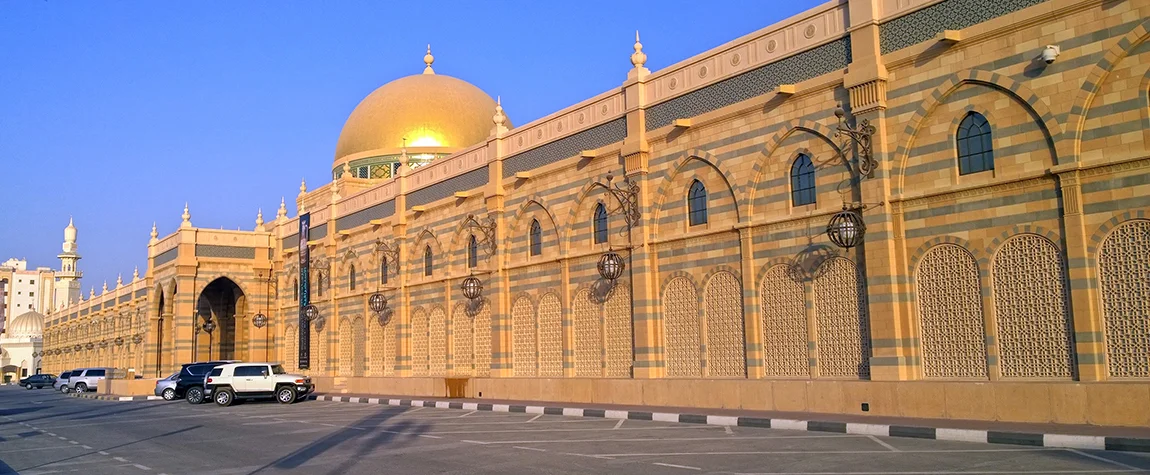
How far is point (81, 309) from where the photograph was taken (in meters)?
78.8

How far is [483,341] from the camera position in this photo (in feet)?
95.6

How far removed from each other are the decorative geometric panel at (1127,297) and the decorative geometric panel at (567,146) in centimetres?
1179

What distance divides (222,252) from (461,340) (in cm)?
2154

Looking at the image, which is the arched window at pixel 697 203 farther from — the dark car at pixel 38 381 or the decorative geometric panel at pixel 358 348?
the dark car at pixel 38 381

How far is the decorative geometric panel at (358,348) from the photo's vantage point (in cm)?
→ 3578

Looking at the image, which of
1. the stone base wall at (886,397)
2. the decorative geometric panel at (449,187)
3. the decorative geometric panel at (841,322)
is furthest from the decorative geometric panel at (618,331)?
the decorative geometric panel at (449,187)

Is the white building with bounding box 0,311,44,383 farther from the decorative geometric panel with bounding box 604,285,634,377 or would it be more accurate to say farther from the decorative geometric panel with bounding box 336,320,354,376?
the decorative geometric panel with bounding box 604,285,634,377

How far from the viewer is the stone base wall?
44.3 ft

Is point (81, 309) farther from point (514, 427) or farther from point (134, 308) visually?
point (514, 427)

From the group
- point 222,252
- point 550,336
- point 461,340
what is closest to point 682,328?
point 550,336

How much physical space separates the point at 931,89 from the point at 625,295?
30.3 ft

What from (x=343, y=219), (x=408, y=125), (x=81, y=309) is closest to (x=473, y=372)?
(x=343, y=219)

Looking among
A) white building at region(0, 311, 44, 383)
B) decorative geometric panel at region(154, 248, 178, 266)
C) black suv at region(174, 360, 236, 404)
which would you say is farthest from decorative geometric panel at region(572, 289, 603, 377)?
white building at region(0, 311, 44, 383)

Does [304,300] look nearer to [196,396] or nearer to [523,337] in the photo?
[196,396]
